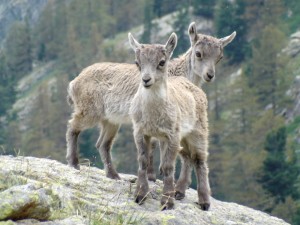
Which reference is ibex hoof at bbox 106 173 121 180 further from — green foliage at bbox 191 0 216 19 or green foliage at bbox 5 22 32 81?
green foliage at bbox 5 22 32 81

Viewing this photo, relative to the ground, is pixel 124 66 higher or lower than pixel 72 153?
higher

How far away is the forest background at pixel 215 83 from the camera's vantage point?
7662 centimetres

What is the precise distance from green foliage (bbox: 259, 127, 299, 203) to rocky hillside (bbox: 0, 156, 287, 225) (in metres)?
53.0

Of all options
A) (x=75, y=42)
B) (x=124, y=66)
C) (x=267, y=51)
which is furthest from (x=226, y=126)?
(x=124, y=66)

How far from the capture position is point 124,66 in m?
16.4

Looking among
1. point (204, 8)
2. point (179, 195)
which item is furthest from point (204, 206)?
point (204, 8)

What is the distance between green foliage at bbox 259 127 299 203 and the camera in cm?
6650

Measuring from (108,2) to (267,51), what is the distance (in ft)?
216

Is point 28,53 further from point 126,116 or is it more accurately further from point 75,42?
point 126,116

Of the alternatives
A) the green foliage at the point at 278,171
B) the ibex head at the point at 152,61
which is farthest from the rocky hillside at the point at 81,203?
the green foliage at the point at 278,171

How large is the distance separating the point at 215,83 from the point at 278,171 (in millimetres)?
30998

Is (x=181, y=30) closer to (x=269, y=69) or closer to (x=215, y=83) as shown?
(x=215, y=83)

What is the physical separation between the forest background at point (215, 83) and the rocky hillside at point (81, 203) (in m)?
41.8

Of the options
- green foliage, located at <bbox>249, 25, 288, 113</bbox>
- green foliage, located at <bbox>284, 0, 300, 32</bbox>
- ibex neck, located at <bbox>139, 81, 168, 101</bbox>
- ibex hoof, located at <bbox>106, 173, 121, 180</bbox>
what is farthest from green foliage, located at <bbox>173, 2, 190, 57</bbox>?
ibex neck, located at <bbox>139, 81, 168, 101</bbox>
